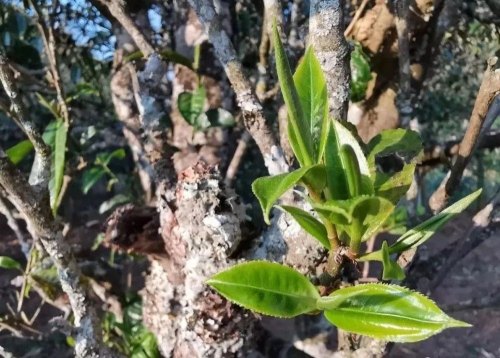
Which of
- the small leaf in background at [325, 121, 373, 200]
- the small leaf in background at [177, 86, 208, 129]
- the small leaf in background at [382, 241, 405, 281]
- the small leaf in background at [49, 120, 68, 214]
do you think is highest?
the small leaf in background at [177, 86, 208, 129]

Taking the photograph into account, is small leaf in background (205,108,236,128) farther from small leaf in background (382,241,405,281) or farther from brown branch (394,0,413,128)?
small leaf in background (382,241,405,281)

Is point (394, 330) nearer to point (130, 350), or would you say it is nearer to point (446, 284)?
point (130, 350)

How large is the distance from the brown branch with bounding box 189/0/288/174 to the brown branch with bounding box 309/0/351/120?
15 cm

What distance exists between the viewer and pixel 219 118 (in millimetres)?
1296

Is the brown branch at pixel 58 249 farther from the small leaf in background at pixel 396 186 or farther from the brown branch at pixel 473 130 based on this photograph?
the brown branch at pixel 473 130

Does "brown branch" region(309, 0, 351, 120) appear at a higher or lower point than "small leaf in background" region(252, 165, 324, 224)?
higher

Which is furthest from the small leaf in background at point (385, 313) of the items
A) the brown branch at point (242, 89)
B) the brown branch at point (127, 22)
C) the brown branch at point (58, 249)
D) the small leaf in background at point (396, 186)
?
the brown branch at point (127, 22)

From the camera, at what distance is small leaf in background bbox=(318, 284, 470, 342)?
0.56 meters

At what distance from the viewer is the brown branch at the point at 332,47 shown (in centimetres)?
83

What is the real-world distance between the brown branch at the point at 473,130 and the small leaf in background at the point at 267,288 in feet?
1.08

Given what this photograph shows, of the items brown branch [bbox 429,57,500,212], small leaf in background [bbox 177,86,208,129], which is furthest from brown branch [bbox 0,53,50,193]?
brown branch [bbox 429,57,500,212]

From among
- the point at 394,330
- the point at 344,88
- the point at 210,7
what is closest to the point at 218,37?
the point at 210,7

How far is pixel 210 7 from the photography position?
96cm

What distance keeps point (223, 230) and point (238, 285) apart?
15.6 inches
